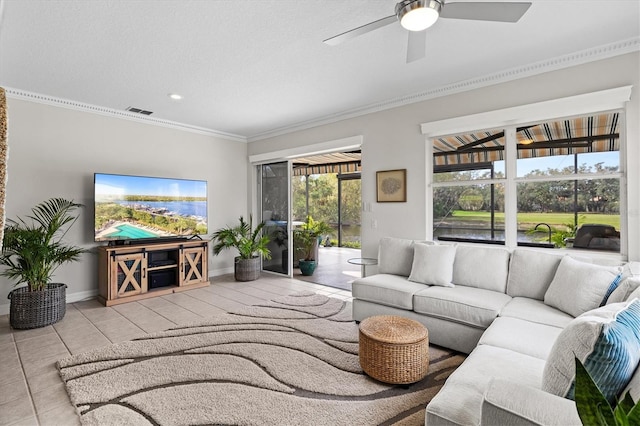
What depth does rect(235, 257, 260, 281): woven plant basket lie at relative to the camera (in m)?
5.39

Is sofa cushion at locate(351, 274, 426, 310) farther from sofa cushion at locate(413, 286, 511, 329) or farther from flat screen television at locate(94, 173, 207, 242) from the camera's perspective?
flat screen television at locate(94, 173, 207, 242)

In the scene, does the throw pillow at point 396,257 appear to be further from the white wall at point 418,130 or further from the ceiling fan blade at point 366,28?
the ceiling fan blade at point 366,28

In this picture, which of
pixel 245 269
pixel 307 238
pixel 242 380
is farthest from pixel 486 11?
pixel 307 238

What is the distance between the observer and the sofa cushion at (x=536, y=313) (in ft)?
7.50

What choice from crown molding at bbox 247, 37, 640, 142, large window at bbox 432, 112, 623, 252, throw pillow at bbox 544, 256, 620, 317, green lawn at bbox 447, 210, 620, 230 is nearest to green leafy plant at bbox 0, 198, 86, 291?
crown molding at bbox 247, 37, 640, 142

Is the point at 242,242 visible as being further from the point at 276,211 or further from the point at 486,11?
the point at 486,11

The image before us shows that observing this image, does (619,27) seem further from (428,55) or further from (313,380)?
(313,380)

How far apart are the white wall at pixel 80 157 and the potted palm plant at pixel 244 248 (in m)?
0.60

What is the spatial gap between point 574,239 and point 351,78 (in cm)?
283

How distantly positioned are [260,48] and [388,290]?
255 centimetres

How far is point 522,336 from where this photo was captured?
6.72ft

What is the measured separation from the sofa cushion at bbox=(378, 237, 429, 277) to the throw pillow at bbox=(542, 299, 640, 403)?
2.38 m

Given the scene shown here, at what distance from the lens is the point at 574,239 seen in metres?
3.21

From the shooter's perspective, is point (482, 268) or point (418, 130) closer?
point (482, 268)
